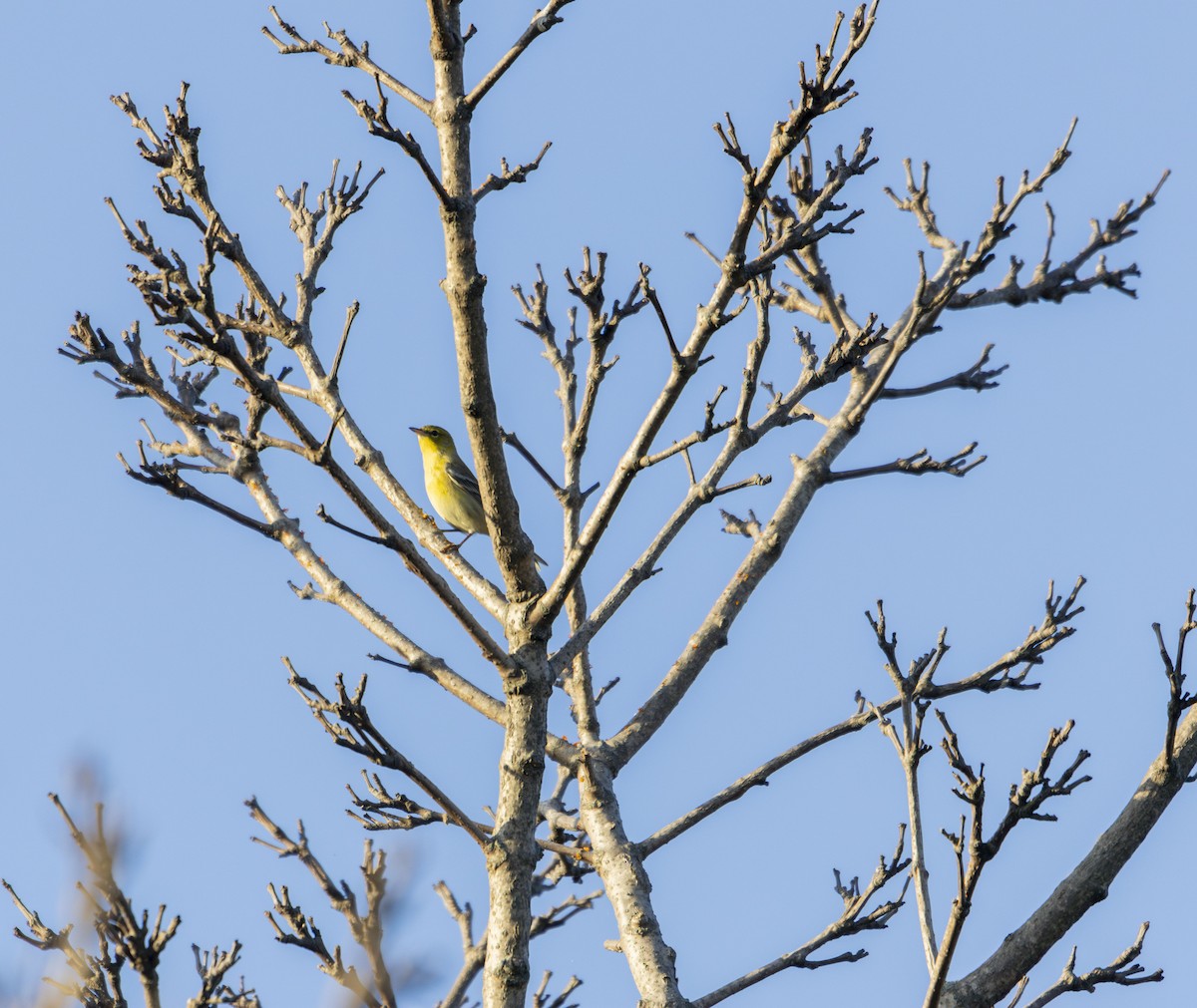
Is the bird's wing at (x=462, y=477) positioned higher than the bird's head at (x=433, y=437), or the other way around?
the bird's head at (x=433, y=437)

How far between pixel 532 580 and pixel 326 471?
121 centimetres

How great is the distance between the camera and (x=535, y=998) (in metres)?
7.61

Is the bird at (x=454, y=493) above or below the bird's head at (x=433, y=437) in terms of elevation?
below

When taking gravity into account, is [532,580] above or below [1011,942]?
above

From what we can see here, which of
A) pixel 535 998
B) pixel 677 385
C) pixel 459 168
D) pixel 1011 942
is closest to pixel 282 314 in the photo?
pixel 459 168

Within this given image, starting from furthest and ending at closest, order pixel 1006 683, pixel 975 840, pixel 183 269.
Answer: pixel 1006 683
pixel 183 269
pixel 975 840

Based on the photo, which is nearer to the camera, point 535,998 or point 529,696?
point 529,696

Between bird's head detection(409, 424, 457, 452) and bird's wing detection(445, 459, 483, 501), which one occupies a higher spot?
bird's head detection(409, 424, 457, 452)

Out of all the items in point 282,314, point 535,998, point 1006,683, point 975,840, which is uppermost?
point 282,314

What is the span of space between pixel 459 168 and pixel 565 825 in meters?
3.76

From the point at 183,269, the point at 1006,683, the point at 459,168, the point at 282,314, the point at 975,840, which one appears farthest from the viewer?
the point at 1006,683

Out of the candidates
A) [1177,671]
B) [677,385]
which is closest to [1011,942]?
[1177,671]

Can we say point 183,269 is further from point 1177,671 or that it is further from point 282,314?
point 1177,671

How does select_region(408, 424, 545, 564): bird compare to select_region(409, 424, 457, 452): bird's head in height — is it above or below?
below
